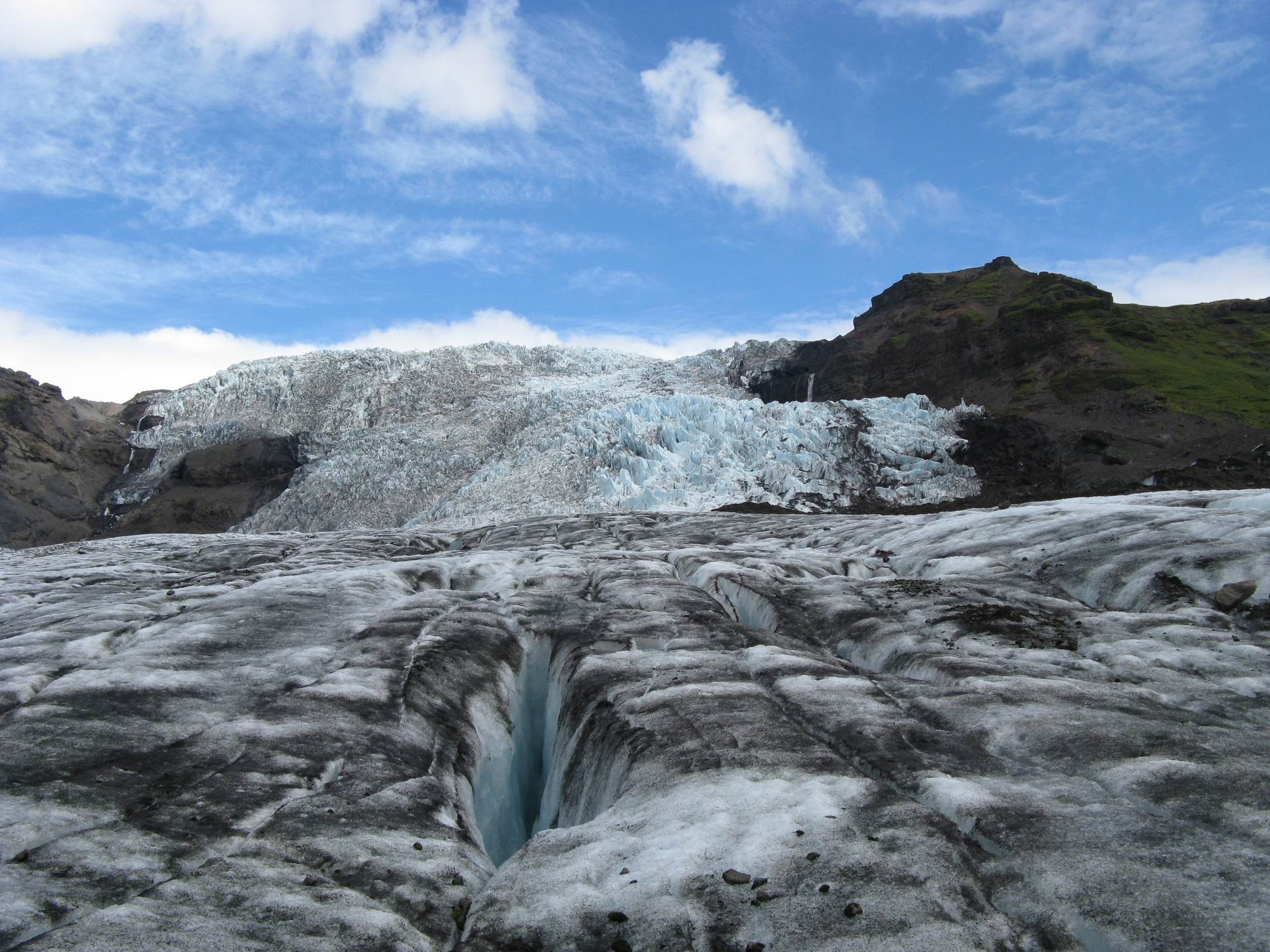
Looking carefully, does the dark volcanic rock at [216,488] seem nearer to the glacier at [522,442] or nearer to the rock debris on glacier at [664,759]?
the glacier at [522,442]

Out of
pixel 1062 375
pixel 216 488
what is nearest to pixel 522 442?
pixel 216 488

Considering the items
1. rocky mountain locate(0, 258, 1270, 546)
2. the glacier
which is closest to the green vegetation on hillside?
rocky mountain locate(0, 258, 1270, 546)

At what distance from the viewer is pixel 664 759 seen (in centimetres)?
988

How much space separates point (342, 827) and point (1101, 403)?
238ft

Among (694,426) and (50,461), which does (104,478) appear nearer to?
(50,461)

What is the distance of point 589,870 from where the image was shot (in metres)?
7.58

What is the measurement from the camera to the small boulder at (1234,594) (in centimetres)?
1431

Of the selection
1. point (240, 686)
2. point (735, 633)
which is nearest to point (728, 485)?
point (735, 633)

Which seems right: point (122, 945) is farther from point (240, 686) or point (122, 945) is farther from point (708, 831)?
point (240, 686)

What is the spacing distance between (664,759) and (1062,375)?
7494 centimetres

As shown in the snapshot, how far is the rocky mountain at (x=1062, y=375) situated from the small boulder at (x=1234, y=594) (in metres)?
30.1

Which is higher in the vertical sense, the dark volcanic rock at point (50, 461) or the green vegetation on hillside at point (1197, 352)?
the green vegetation on hillside at point (1197, 352)

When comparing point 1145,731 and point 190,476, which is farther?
point 190,476

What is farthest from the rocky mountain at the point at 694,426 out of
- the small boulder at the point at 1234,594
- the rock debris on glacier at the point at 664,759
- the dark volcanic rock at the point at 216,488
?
the rock debris on glacier at the point at 664,759
